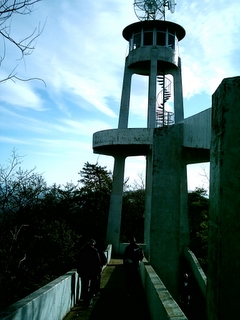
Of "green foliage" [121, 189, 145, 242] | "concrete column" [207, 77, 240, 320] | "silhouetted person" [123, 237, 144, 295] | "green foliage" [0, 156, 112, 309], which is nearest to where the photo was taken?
"concrete column" [207, 77, 240, 320]

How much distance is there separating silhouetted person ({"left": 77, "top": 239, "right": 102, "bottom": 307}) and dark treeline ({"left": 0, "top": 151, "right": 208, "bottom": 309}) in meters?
3.19

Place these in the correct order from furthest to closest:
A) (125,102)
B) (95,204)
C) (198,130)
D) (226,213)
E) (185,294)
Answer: (95,204)
(125,102)
(185,294)
(198,130)
(226,213)

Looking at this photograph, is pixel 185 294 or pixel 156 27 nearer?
pixel 185 294

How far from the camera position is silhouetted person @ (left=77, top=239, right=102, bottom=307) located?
7.78 m

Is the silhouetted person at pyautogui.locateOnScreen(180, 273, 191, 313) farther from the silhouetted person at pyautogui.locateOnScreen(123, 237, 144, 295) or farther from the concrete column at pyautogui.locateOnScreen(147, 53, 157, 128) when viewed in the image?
the concrete column at pyautogui.locateOnScreen(147, 53, 157, 128)

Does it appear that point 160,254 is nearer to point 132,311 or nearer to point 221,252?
point 132,311

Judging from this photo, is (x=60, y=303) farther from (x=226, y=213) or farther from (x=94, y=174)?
(x=94, y=174)

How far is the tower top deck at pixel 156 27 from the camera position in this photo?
Answer: 782 inches

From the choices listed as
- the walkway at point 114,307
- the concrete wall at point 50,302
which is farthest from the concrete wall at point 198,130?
the concrete wall at point 50,302

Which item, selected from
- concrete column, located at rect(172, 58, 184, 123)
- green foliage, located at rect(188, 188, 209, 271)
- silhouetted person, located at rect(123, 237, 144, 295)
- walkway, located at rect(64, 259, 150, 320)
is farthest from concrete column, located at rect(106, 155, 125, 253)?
silhouetted person, located at rect(123, 237, 144, 295)

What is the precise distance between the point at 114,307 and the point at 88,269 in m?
1.05

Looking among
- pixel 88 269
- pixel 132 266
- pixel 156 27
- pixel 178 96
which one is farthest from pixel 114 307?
pixel 156 27

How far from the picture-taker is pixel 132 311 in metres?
7.61

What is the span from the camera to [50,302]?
578cm
